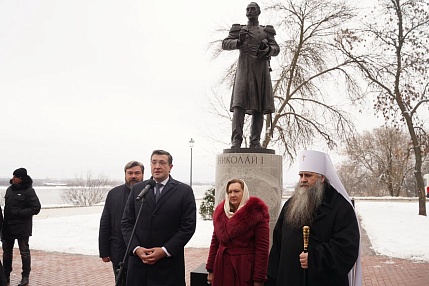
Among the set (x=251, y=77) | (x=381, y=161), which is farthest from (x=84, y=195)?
(x=251, y=77)

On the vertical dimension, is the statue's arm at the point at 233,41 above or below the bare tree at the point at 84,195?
above

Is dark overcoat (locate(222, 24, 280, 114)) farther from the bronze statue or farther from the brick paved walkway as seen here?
the brick paved walkway

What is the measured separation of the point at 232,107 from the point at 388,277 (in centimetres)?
447

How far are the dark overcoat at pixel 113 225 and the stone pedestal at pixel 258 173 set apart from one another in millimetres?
1933

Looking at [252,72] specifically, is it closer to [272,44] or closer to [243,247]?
[272,44]

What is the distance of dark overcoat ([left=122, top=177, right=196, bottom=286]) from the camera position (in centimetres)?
411

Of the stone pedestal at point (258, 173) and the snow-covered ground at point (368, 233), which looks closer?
the stone pedestal at point (258, 173)

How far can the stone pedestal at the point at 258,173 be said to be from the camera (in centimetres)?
650

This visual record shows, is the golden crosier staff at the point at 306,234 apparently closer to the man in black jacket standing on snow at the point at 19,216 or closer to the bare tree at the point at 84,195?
the man in black jacket standing on snow at the point at 19,216

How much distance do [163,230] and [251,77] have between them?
349cm

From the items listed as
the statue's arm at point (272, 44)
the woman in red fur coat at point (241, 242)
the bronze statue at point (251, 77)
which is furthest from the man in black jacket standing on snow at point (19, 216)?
the statue's arm at point (272, 44)

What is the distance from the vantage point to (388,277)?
26.0 ft

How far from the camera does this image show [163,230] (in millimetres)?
4195

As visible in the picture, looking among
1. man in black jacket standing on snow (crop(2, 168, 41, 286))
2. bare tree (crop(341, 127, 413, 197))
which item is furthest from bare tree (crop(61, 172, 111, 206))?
man in black jacket standing on snow (crop(2, 168, 41, 286))
